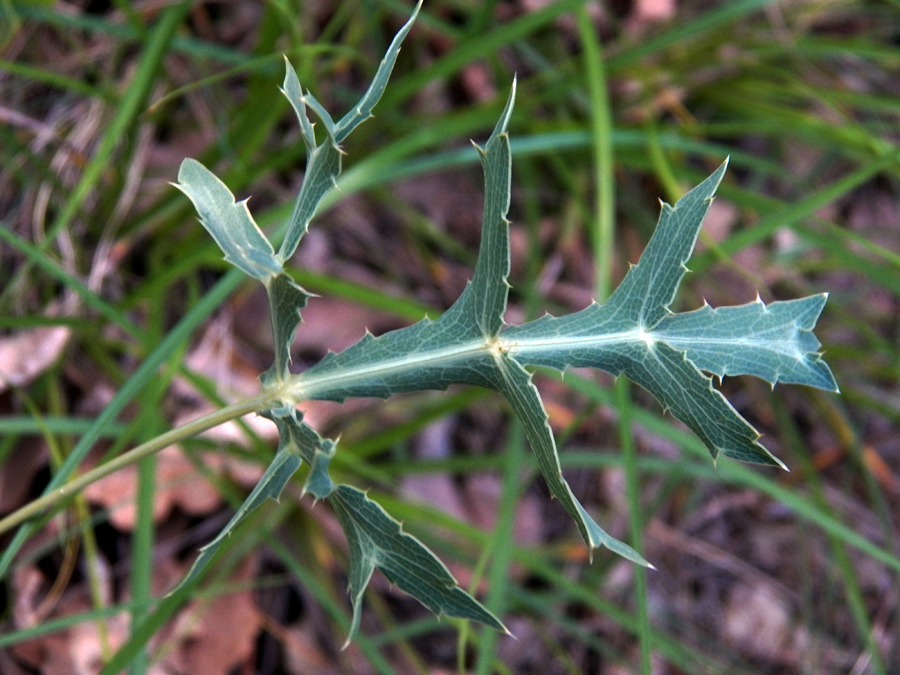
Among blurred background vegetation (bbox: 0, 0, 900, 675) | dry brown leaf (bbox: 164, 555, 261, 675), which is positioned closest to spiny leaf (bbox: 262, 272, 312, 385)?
blurred background vegetation (bbox: 0, 0, 900, 675)

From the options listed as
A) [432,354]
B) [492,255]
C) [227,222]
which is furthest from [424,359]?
[227,222]

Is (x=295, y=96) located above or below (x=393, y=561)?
above

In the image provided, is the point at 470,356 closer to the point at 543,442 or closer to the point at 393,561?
the point at 543,442

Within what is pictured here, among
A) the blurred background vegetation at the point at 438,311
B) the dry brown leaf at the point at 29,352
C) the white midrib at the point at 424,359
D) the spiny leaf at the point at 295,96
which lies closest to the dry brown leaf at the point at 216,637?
the blurred background vegetation at the point at 438,311

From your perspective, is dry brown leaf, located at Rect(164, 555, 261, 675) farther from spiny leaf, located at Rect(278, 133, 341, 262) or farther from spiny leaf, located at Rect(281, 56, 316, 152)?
spiny leaf, located at Rect(281, 56, 316, 152)

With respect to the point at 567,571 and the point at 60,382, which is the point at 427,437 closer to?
the point at 567,571
